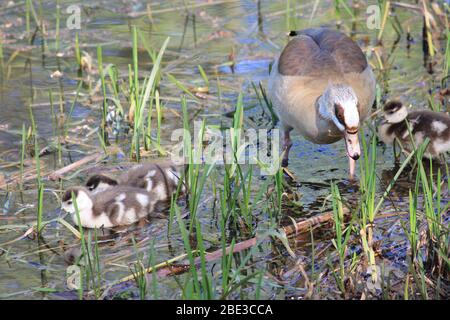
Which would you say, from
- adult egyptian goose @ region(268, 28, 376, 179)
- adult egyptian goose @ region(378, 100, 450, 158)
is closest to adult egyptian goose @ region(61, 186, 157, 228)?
adult egyptian goose @ region(268, 28, 376, 179)

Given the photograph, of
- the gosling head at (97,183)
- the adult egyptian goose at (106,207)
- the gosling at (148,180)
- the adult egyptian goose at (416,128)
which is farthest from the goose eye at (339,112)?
the gosling head at (97,183)

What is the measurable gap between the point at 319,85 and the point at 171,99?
1.62 m

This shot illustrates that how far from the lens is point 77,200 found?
5.32 metres

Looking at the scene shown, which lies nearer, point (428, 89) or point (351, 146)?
point (351, 146)

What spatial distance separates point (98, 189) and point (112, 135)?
111cm

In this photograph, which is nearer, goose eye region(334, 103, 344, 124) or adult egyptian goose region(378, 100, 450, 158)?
goose eye region(334, 103, 344, 124)

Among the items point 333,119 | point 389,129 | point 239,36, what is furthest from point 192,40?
point 333,119

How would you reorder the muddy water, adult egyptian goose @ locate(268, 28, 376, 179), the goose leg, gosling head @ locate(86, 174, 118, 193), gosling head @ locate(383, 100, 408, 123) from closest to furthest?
the muddy water, adult egyptian goose @ locate(268, 28, 376, 179), gosling head @ locate(86, 174, 118, 193), gosling head @ locate(383, 100, 408, 123), the goose leg

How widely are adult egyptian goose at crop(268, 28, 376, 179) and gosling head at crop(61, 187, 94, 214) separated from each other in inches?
55.3

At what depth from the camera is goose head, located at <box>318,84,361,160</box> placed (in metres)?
5.09

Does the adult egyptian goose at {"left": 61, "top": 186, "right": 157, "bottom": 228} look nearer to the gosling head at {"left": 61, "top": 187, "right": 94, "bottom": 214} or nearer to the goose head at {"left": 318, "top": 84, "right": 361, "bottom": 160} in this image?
the gosling head at {"left": 61, "top": 187, "right": 94, "bottom": 214}

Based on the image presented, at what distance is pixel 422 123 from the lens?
6.03 metres
